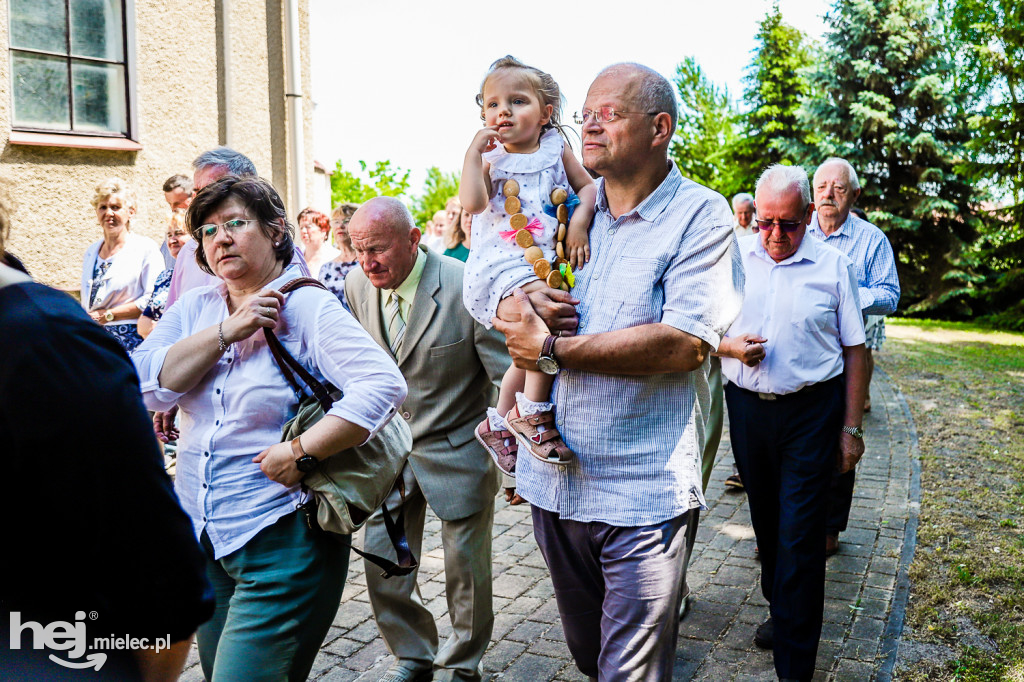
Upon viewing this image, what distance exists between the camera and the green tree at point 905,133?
1073 inches

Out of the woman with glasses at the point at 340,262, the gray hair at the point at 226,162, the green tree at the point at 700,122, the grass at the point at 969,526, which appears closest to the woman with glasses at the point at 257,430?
the gray hair at the point at 226,162

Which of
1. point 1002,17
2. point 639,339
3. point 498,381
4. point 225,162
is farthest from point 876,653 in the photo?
point 1002,17

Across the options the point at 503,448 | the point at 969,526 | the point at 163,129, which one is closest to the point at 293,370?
the point at 503,448

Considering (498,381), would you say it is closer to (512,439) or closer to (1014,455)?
(512,439)

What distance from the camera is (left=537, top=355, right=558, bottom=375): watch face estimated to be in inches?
112

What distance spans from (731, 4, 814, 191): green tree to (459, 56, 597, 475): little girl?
31.9 m

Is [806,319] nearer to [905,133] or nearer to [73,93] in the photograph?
[73,93]

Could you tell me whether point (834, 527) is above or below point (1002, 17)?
below

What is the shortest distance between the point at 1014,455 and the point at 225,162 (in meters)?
7.99

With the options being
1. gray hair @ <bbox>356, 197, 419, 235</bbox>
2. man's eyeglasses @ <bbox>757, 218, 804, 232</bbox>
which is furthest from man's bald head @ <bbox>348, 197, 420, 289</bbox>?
man's eyeglasses @ <bbox>757, 218, 804, 232</bbox>

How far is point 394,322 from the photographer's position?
421cm

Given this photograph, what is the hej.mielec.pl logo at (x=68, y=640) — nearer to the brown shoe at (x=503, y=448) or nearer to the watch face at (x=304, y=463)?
the watch face at (x=304, y=463)

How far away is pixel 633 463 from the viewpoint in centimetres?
283

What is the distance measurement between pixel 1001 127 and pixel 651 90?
21.8 meters
